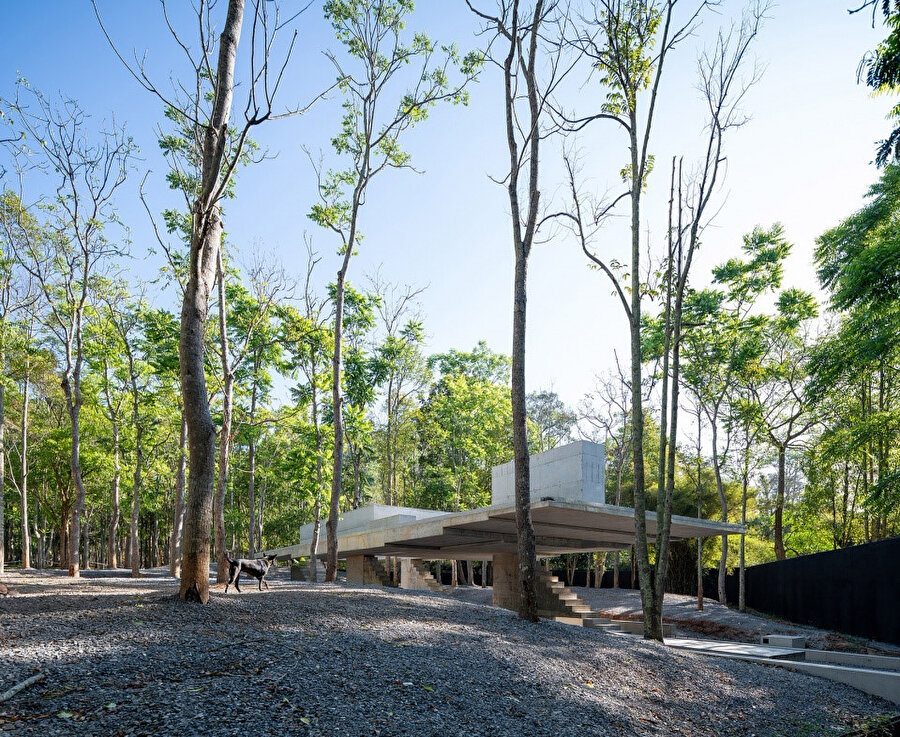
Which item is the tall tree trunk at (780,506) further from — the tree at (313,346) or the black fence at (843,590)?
the tree at (313,346)

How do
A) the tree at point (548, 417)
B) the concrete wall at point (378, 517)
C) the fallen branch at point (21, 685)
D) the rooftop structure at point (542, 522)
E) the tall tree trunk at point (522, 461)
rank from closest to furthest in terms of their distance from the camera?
the fallen branch at point (21, 685)
the tall tree trunk at point (522, 461)
the rooftop structure at point (542, 522)
the concrete wall at point (378, 517)
the tree at point (548, 417)

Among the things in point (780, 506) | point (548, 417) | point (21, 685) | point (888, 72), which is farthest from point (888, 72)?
point (548, 417)

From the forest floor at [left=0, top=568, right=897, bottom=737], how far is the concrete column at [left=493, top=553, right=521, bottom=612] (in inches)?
323

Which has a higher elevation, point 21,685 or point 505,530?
point 21,685

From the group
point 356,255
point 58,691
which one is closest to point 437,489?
point 356,255

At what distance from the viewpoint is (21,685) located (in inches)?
149

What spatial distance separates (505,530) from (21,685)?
457 inches

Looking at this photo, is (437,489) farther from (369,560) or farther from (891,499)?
(891,499)

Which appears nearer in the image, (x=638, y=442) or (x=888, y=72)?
(x=888, y=72)

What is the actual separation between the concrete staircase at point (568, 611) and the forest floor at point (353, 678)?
6.60m

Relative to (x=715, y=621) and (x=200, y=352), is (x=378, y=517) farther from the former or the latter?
(x=200, y=352)

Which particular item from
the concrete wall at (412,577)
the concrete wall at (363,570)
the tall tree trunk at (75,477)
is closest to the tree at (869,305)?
the concrete wall at (412,577)

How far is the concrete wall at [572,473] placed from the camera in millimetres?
12383

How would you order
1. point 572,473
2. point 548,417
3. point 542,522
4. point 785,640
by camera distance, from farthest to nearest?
point 548,417 → point 785,640 → point 542,522 → point 572,473
